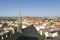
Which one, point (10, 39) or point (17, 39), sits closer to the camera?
point (10, 39)

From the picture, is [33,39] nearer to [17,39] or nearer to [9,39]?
[17,39]

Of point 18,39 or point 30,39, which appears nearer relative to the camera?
point 18,39

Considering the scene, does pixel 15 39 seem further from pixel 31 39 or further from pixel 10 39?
pixel 31 39

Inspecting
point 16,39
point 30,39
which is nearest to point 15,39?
point 16,39

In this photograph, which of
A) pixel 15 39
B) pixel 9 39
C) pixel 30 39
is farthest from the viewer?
pixel 30 39

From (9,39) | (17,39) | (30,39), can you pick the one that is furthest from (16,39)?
(30,39)

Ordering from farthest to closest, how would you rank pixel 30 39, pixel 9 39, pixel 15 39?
pixel 30 39 → pixel 15 39 → pixel 9 39

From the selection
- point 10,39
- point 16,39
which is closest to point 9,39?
point 10,39

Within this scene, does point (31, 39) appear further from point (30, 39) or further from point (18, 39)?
point (18, 39)
